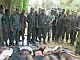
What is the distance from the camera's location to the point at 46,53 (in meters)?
6.79

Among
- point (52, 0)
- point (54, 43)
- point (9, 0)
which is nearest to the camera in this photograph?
point (9, 0)

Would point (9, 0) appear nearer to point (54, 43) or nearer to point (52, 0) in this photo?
point (54, 43)

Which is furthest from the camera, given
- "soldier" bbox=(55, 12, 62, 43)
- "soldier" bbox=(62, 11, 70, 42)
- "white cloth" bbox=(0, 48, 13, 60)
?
"soldier" bbox=(55, 12, 62, 43)

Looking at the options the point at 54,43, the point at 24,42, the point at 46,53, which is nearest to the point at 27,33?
the point at 24,42

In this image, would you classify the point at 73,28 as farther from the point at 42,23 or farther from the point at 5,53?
the point at 5,53

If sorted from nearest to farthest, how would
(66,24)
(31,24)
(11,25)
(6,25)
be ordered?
(6,25) → (11,25) → (31,24) → (66,24)

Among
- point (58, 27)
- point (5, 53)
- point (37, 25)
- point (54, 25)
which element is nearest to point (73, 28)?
point (58, 27)

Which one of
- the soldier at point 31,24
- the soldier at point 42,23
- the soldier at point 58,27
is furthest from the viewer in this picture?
the soldier at point 58,27

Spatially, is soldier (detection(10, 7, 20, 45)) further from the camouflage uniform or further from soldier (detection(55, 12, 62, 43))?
the camouflage uniform

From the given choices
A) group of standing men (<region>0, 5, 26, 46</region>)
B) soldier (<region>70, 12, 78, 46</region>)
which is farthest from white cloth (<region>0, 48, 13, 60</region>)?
soldier (<region>70, 12, 78, 46</region>)

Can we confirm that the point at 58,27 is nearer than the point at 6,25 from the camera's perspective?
No

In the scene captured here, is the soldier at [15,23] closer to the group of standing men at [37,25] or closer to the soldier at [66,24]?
the group of standing men at [37,25]

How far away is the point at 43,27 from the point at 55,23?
2.40 ft

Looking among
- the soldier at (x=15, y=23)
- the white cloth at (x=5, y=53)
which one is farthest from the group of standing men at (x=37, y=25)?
the white cloth at (x=5, y=53)
